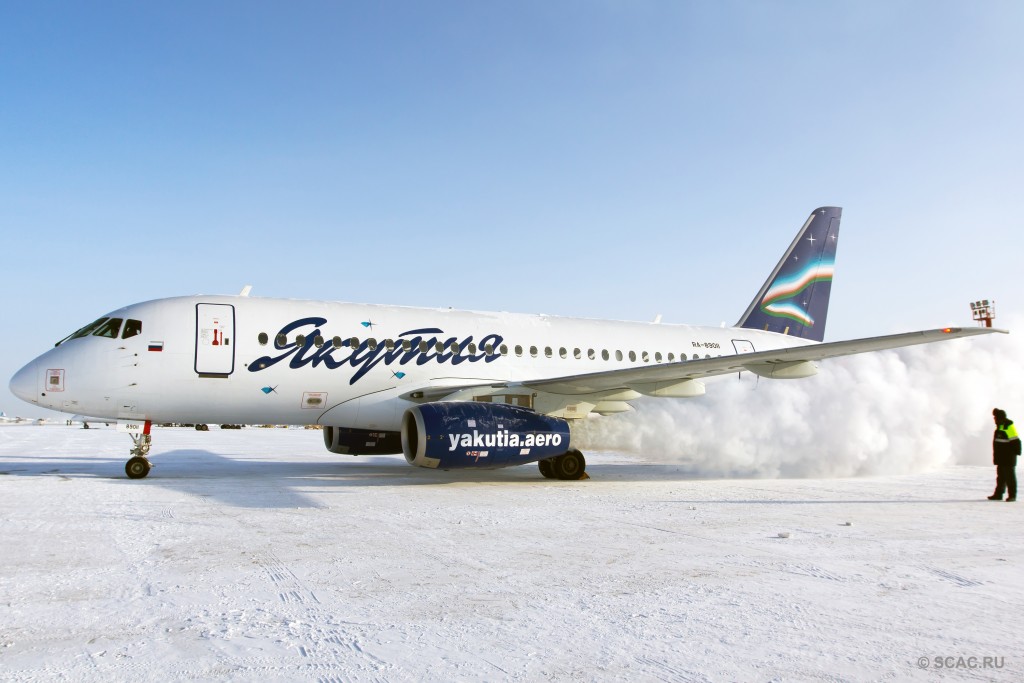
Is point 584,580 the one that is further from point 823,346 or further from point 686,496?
point 823,346

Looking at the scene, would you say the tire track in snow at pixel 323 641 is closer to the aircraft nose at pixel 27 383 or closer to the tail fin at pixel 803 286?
the aircraft nose at pixel 27 383

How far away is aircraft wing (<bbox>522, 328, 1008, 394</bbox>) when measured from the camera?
35.8ft

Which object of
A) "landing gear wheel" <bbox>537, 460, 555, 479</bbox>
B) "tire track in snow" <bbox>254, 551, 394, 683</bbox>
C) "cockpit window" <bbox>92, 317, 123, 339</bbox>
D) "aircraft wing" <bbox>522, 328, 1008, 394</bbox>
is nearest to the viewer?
"tire track in snow" <bbox>254, 551, 394, 683</bbox>

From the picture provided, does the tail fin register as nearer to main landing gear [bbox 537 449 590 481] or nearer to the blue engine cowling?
main landing gear [bbox 537 449 590 481]

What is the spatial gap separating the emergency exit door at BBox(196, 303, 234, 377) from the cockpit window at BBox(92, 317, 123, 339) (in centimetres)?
127

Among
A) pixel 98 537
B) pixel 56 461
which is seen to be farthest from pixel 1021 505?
pixel 56 461

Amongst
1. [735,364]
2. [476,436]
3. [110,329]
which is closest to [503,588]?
[476,436]

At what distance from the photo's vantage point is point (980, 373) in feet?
57.5

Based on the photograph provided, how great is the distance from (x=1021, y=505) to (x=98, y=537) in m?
11.2

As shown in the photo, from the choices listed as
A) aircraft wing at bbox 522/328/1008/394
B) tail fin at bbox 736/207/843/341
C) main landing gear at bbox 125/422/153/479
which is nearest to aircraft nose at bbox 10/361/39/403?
main landing gear at bbox 125/422/153/479

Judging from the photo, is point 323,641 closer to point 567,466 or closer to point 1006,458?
point 567,466

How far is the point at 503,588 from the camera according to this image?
4785mm

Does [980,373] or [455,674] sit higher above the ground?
[980,373]

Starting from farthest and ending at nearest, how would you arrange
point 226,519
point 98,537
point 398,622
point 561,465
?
1. point 561,465
2. point 226,519
3. point 98,537
4. point 398,622
